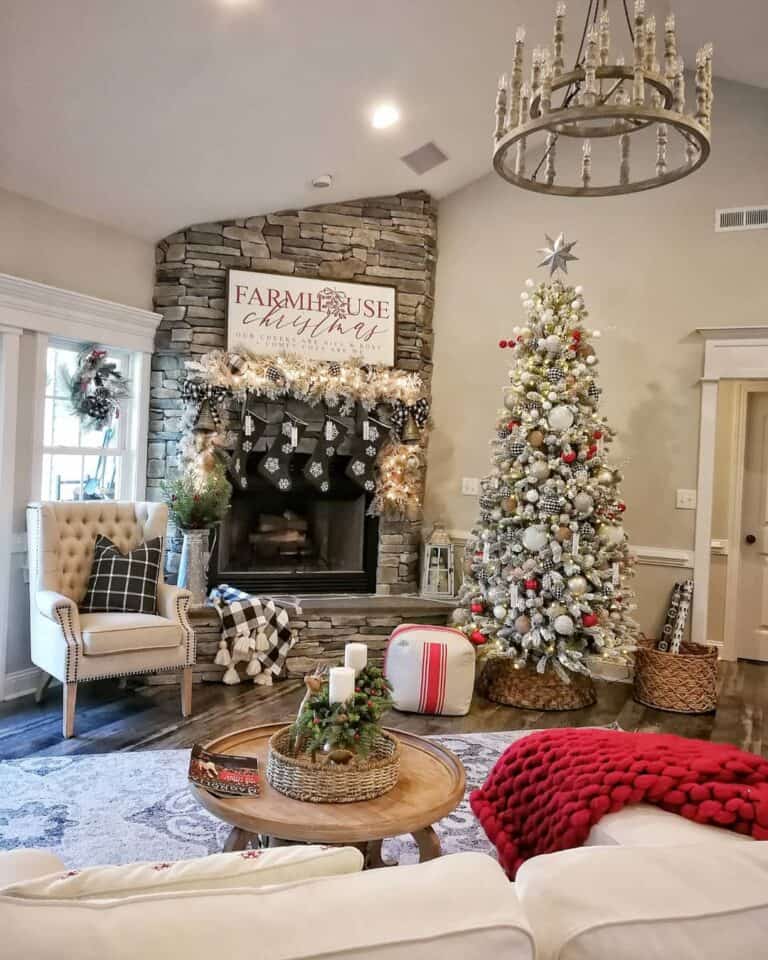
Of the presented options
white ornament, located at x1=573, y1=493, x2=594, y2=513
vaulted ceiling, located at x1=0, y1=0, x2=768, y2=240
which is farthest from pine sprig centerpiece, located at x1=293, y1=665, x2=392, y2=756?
vaulted ceiling, located at x1=0, y1=0, x2=768, y2=240

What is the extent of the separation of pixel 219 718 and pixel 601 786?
256 centimetres

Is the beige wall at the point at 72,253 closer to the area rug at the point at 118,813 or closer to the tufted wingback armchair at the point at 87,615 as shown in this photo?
the tufted wingback armchair at the point at 87,615

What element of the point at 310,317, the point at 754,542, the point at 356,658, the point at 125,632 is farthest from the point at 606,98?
the point at 754,542

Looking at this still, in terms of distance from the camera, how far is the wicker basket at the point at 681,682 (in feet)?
14.6

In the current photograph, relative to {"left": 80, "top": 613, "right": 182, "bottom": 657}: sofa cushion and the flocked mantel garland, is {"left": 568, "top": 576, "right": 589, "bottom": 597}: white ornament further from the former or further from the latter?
{"left": 80, "top": 613, "right": 182, "bottom": 657}: sofa cushion

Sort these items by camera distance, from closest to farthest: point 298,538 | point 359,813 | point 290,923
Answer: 1. point 290,923
2. point 359,813
3. point 298,538

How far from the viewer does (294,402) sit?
5.29 metres

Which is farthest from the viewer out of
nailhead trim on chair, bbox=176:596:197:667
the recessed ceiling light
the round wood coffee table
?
the recessed ceiling light

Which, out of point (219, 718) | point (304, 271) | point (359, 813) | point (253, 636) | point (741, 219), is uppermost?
point (741, 219)

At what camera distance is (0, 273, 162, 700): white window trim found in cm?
425

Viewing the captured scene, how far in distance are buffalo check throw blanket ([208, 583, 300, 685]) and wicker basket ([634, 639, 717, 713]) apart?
212cm

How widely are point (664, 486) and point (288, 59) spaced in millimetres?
3352

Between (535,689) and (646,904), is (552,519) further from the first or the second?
(646,904)

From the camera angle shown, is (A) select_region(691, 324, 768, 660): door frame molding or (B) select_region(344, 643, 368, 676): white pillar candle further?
(A) select_region(691, 324, 768, 660): door frame molding
